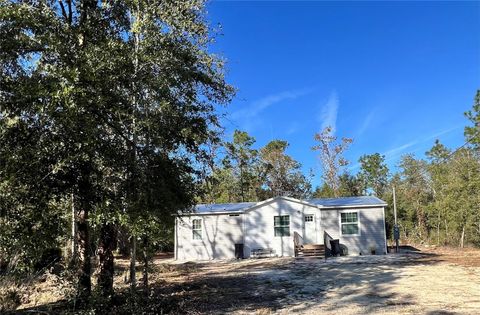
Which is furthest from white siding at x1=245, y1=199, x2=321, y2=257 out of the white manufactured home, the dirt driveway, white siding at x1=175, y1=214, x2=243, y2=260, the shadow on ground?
the dirt driveway

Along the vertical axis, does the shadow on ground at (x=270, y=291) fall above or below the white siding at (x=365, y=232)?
below

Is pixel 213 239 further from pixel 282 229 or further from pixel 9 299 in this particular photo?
pixel 9 299

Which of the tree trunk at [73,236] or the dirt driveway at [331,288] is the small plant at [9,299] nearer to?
the tree trunk at [73,236]

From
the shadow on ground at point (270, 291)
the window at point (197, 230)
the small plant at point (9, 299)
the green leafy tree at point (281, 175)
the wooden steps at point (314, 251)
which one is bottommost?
the shadow on ground at point (270, 291)

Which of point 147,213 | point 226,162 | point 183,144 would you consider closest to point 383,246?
point 226,162

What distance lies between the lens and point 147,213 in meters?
7.89

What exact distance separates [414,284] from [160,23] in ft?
30.8

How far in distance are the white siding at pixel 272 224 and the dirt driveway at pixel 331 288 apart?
4.54 m

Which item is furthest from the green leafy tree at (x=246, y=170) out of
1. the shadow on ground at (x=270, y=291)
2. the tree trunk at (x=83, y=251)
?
the tree trunk at (x=83, y=251)

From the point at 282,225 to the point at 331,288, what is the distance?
403 inches

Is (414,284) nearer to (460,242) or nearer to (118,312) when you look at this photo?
(118,312)

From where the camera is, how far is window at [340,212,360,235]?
20.7 metres

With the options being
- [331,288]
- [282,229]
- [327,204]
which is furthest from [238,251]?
[331,288]

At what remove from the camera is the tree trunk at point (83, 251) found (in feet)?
27.8
